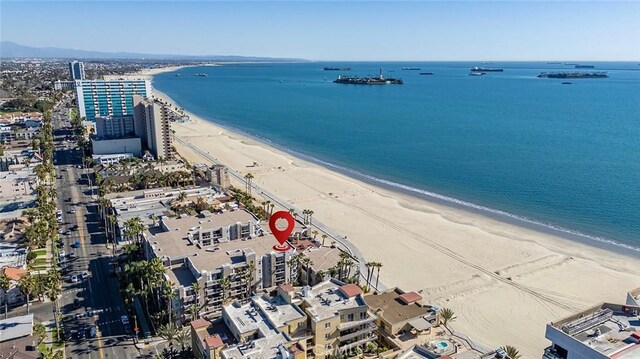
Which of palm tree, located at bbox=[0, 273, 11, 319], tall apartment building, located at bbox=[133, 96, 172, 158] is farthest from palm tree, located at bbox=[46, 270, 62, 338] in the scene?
tall apartment building, located at bbox=[133, 96, 172, 158]

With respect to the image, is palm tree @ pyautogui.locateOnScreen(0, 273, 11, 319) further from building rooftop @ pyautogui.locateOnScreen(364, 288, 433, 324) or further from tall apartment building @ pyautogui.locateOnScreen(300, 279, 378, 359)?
building rooftop @ pyautogui.locateOnScreen(364, 288, 433, 324)

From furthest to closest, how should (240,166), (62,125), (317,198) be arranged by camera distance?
1. (62,125)
2. (240,166)
3. (317,198)

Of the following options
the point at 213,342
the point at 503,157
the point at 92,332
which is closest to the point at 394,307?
the point at 213,342

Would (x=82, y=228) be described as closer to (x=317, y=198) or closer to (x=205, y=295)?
(x=205, y=295)

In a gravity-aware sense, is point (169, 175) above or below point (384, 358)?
above

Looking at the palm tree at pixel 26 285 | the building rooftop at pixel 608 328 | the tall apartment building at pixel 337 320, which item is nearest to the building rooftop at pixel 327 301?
the tall apartment building at pixel 337 320

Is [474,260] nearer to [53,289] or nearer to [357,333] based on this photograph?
[357,333]

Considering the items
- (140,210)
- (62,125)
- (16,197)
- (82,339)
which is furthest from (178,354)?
(62,125)

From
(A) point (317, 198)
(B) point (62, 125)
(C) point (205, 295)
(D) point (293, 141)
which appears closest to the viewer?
(C) point (205, 295)
